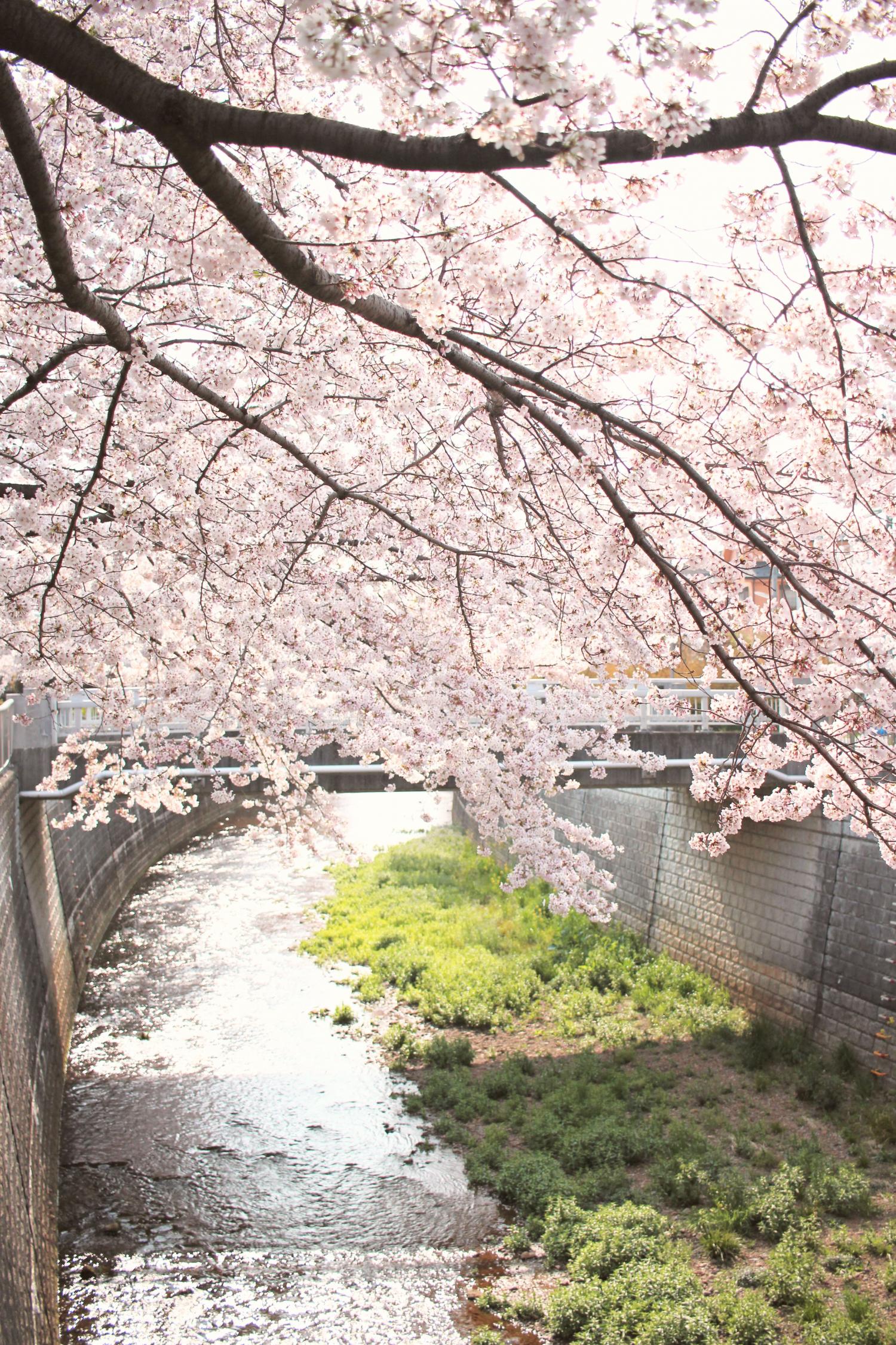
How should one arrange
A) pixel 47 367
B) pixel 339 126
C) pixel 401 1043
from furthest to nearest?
pixel 401 1043
pixel 47 367
pixel 339 126

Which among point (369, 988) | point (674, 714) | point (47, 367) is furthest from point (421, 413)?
point (369, 988)

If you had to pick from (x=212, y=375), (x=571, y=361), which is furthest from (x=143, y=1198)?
(x=571, y=361)

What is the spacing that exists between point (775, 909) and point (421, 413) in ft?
31.6

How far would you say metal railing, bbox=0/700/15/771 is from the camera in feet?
35.1

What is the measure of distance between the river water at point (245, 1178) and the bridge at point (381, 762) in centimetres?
136

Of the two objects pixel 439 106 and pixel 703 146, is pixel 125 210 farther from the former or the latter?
pixel 703 146

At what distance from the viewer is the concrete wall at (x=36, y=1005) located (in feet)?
21.6

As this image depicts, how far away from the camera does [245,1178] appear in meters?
9.72

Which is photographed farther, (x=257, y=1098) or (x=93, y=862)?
(x=93, y=862)

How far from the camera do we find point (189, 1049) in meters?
12.5

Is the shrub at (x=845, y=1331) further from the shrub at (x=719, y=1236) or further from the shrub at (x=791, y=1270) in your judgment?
the shrub at (x=719, y=1236)

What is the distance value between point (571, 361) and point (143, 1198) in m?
8.19

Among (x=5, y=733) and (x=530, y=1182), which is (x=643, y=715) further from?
(x=5, y=733)

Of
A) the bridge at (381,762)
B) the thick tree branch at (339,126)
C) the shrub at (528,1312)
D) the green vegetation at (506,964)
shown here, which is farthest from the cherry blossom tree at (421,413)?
the green vegetation at (506,964)
